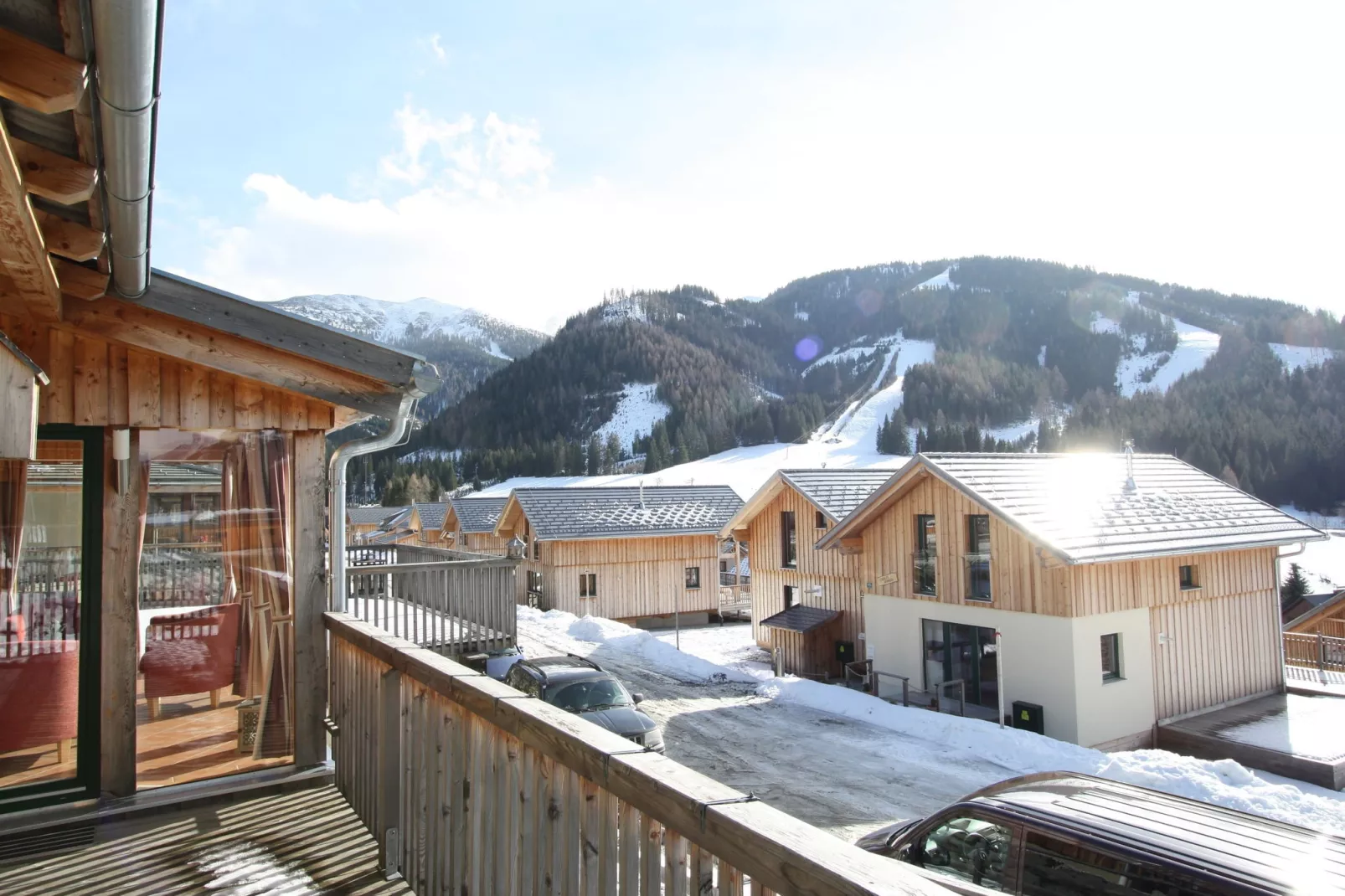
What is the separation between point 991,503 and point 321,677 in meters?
14.8

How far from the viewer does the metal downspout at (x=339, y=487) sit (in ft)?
19.5

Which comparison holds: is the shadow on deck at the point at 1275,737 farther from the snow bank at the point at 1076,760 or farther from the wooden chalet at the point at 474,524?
the wooden chalet at the point at 474,524

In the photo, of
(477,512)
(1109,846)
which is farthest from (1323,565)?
(1109,846)

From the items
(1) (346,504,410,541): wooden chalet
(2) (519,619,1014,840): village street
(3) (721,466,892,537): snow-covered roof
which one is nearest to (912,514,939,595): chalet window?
(2) (519,619,1014,840): village street

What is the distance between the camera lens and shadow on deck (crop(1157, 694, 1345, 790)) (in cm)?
1458

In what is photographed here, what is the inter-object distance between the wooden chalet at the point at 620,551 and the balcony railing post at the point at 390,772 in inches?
1156

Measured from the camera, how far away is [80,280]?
456 cm

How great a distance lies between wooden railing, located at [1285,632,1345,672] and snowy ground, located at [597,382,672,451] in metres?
107

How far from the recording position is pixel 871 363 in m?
181

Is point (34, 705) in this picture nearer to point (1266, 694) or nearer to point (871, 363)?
point (1266, 694)

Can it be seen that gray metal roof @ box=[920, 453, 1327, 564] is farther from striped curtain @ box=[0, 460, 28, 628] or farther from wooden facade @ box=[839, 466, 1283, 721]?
striped curtain @ box=[0, 460, 28, 628]

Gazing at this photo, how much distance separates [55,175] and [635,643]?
22215 millimetres

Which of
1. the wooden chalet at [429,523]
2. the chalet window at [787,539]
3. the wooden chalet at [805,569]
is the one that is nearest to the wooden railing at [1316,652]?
the wooden chalet at [805,569]

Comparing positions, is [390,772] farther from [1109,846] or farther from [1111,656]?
[1111,656]
